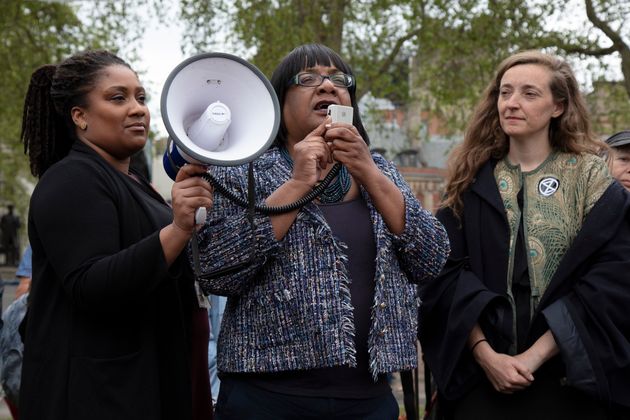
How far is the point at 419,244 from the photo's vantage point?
2.99 m

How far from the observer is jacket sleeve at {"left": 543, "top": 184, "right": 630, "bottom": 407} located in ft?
10.6

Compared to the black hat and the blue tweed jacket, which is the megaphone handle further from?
the black hat

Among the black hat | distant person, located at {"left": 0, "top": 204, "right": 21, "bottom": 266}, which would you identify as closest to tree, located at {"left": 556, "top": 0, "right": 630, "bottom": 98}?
the black hat

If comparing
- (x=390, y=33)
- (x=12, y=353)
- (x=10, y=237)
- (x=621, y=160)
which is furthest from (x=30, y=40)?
(x=10, y=237)

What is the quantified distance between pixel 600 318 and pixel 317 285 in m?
1.10

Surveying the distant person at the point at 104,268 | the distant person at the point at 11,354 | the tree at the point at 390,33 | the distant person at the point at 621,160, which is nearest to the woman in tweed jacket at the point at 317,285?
the distant person at the point at 104,268

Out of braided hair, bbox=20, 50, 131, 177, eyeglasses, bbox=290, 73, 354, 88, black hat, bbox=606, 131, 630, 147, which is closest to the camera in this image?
eyeglasses, bbox=290, 73, 354, 88

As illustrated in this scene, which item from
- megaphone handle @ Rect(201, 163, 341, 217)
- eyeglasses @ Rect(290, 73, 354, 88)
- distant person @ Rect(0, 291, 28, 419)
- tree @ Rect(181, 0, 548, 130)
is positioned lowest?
distant person @ Rect(0, 291, 28, 419)

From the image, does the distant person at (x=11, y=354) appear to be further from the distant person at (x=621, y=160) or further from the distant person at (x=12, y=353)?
the distant person at (x=621, y=160)

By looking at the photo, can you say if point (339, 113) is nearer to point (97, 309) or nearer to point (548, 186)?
point (97, 309)

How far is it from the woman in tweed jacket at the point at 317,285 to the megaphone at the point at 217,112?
0.17 metres

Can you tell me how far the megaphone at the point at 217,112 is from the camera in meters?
2.64

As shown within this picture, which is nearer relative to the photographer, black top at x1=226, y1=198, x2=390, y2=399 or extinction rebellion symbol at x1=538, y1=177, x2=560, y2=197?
black top at x1=226, y1=198, x2=390, y2=399

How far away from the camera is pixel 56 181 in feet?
9.78
